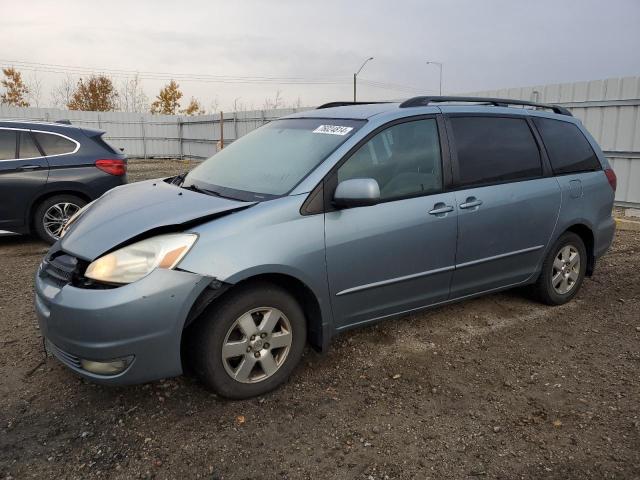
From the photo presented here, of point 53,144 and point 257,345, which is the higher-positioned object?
point 53,144

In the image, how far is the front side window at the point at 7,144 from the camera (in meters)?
6.46

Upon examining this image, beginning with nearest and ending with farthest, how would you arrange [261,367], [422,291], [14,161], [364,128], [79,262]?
[79,262] → [261,367] → [364,128] → [422,291] → [14,161]

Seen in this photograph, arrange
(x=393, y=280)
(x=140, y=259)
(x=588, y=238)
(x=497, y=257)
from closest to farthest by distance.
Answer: (x=140, y=259) < (x=393, y=280) < (x=497, y=257) < (x=588, y=238)

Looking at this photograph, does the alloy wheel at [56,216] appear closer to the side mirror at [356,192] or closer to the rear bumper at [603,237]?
the side mirror at [356,192]

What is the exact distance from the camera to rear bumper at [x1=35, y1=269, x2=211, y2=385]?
260 centimetres

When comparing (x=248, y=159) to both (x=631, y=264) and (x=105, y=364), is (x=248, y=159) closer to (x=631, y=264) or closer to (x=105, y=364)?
(x=105, y=364)

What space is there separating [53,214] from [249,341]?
4.88m

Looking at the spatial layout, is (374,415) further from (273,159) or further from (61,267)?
(61,267)

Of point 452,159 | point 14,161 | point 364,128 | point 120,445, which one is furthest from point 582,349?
point 14,161

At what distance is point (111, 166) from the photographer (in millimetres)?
6973

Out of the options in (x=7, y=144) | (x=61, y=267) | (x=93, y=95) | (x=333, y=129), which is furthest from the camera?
(x=93, y=95)

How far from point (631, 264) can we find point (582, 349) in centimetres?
281

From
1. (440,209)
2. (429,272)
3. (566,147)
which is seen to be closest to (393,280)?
(429,272)

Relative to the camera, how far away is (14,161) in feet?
21.2
